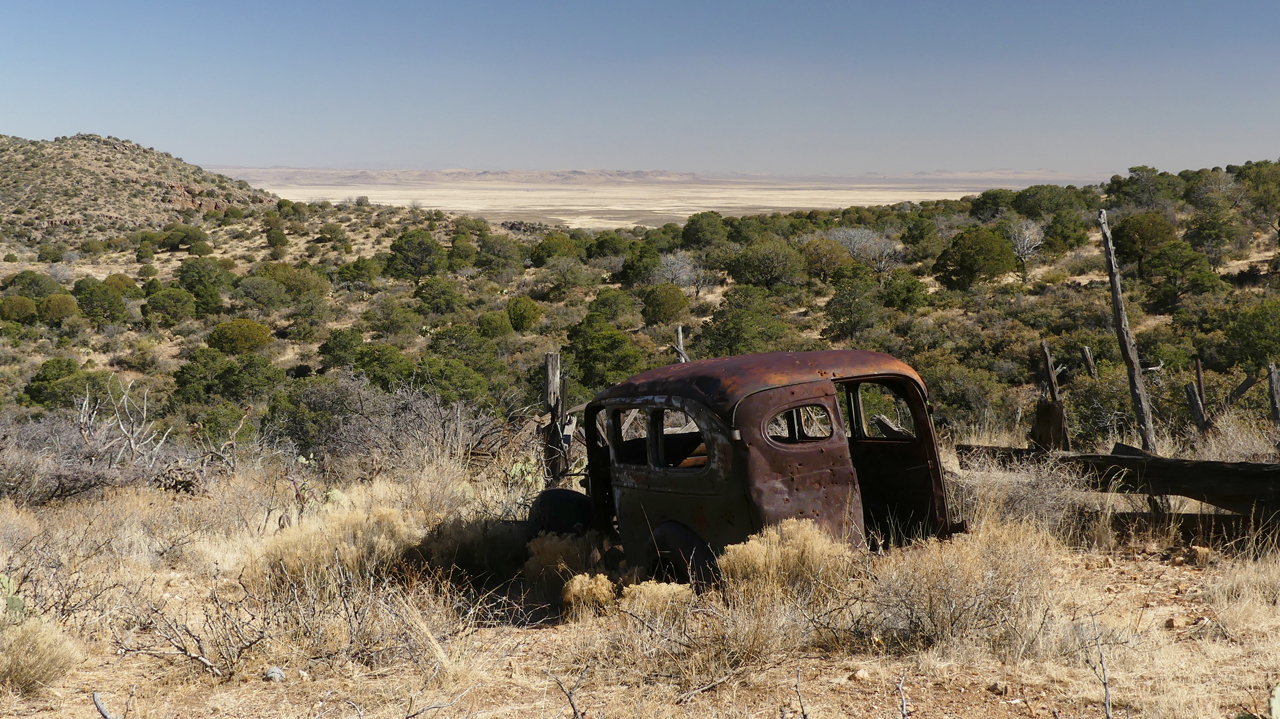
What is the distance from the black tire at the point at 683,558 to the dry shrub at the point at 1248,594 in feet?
9.32

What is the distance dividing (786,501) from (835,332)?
2223 centimetres

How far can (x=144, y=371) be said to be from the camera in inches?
1139

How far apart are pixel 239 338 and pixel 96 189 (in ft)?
145

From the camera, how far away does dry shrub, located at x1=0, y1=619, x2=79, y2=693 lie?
165 inches

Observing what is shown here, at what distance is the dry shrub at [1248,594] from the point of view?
4340 mm

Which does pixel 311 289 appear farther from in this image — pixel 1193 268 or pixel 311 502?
pixel 1193 268

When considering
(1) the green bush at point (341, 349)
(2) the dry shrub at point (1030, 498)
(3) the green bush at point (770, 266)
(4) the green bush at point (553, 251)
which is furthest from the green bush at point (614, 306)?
(2) the dry shrub at point (1030, 498)

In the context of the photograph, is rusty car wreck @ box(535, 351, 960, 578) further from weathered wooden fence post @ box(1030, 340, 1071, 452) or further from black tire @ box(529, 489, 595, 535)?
weathered wooden fence post @ box(1030, 340, 1071, 452)

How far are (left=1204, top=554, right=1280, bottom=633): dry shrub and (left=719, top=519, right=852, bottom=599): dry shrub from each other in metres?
2.10

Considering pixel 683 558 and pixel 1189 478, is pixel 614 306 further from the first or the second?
pixel 683 558

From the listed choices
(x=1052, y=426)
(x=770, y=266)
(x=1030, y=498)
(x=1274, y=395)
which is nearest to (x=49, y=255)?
(x=770, y=266)

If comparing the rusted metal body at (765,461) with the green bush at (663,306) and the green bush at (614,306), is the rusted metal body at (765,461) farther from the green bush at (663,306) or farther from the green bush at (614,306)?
the green bush at (614,306)

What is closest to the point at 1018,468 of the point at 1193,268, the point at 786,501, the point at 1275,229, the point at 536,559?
the point at 786,501

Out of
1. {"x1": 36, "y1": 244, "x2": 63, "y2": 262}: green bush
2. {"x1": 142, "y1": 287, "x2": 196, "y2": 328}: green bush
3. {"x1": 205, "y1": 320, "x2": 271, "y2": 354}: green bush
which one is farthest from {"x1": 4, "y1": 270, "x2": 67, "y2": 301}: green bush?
{"x1": 205, "y1": 320, "x2": 271, "y2": 354}: green bush
